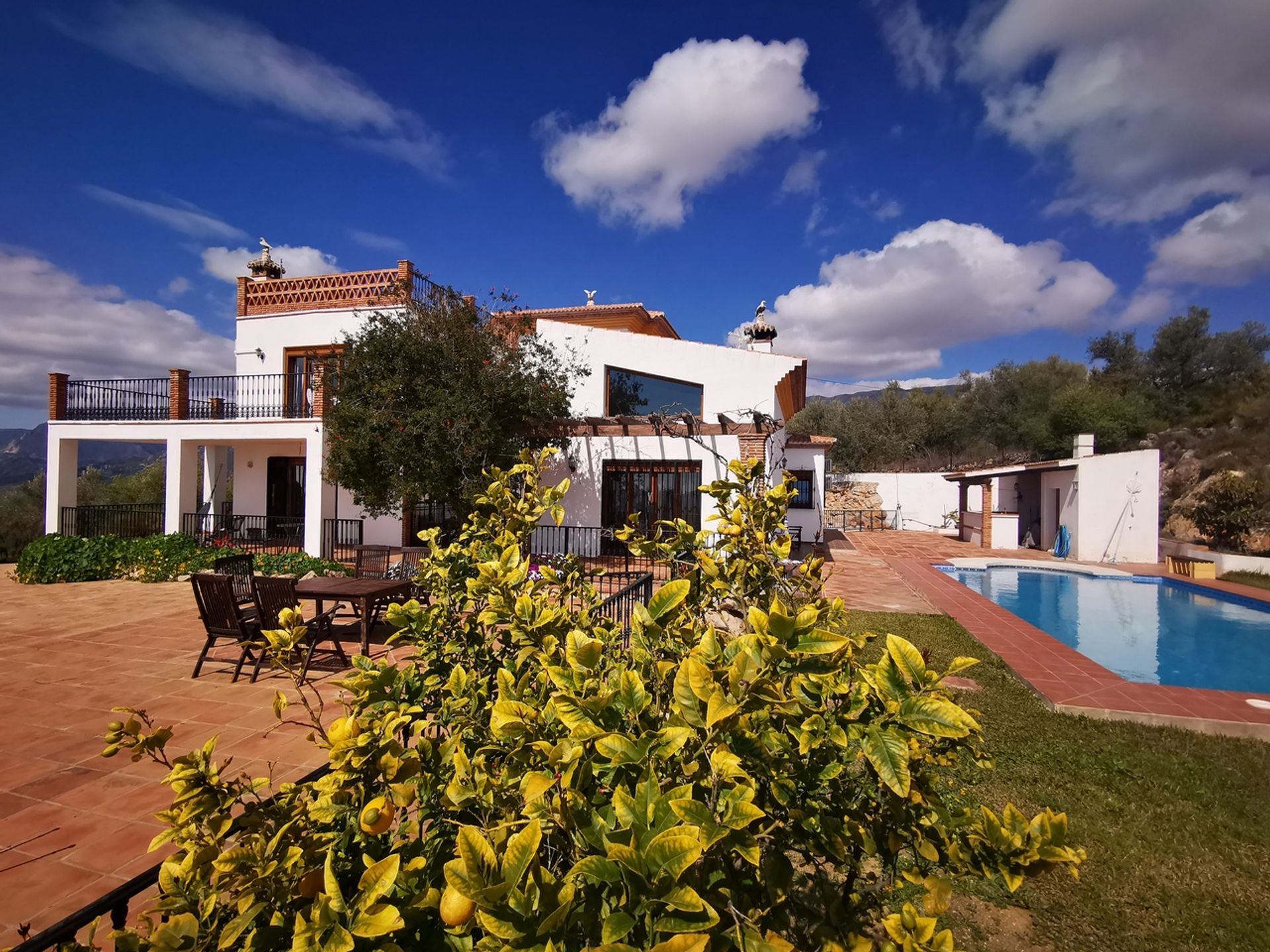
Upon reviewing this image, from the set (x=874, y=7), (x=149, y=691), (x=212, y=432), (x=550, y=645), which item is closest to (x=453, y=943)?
(x=550, y=645)

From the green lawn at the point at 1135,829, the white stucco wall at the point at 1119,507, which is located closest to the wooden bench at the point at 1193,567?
the white stucco wall at the point at 1119,507

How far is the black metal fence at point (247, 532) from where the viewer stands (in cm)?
1459

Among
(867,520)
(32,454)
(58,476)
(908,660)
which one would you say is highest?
(32,454)

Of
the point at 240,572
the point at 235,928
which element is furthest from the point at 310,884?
the point at 240,572

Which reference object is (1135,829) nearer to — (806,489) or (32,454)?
(806,489)

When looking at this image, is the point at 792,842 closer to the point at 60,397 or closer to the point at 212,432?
the point at 212,432

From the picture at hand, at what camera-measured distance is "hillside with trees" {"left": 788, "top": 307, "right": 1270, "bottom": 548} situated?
2272 centimetres

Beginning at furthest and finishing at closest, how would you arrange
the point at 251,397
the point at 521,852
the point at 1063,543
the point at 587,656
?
the point at 1063,543, the point at 251,397, the point at 587,656, the point at 521,852

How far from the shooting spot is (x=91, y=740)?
4.65 meters

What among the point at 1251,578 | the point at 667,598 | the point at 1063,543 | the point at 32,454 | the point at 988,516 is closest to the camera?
the point at 667,598

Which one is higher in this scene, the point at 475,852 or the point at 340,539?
the point at 475,852

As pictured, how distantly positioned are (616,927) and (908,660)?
743 millimetres

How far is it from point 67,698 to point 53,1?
1170 centimetres

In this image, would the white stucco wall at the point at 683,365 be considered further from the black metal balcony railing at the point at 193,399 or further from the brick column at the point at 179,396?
the brick column at the point at 179,396
